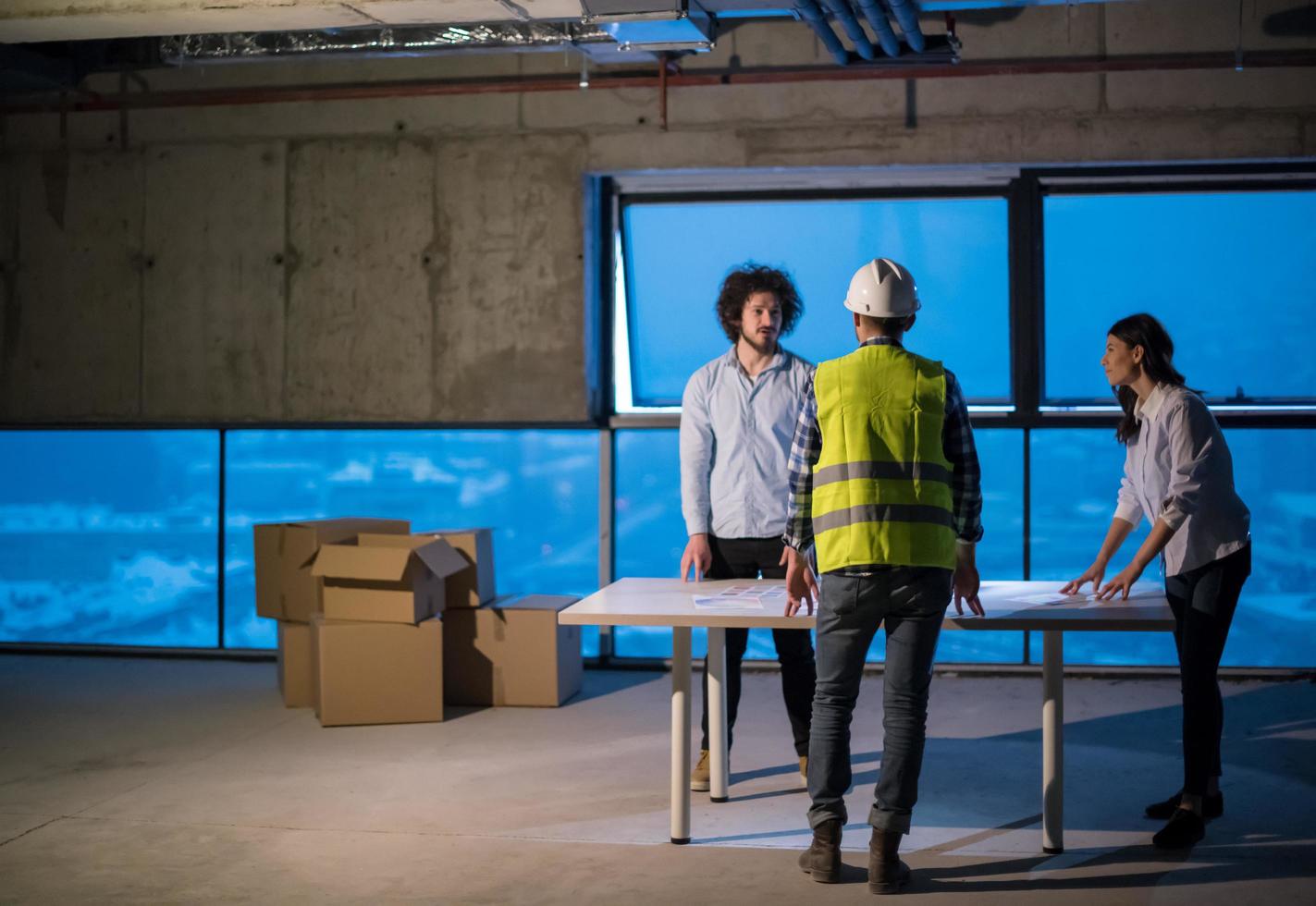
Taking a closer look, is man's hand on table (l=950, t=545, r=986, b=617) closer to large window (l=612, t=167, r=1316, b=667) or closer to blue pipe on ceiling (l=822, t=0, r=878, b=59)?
blue pipe on ceiling (l=822, t=0, r=878, b=59)

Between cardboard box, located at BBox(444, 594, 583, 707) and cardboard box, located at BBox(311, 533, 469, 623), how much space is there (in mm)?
279

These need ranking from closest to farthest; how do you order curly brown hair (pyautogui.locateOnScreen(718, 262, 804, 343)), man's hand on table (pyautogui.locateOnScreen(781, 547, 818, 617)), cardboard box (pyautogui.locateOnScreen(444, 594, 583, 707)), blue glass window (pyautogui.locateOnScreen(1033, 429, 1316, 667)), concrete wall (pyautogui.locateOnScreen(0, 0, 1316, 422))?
man's hand on table (pyautogui.locateOnScreen(781, 547, 818, 617)), curly brown hair (pyautogui.locateOnScreen(718, 262, 804, 343)), cardboard box (pyautogui.locateOnScreen(444, 594, 583, 707)), concrete wall (pyautogui.locateOnScreen(0, 0, 1316, 422)), blue glass window (pyautogui.locateOnScreen(1033, 429, 1316, 667))

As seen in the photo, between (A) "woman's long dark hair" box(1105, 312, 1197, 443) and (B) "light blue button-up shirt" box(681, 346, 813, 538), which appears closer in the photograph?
(A) "woman's long dark hair" box(1105, 312, 1197, 443)

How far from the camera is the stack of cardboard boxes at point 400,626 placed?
477 cm

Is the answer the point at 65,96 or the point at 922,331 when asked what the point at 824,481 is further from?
the point at 65,96

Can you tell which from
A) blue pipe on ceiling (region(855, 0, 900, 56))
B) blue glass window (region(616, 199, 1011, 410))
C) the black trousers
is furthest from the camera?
blue glass window (region(616, 199, 1011, 410))

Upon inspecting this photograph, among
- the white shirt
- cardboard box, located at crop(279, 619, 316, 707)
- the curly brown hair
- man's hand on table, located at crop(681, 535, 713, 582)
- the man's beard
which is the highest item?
the curly brown hair

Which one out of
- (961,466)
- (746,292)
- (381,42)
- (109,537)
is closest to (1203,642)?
(961,466)

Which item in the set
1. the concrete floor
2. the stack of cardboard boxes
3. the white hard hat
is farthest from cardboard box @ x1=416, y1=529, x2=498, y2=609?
the white hard hat

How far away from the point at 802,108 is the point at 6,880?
4.24m

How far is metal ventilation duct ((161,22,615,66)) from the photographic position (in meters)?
5.27

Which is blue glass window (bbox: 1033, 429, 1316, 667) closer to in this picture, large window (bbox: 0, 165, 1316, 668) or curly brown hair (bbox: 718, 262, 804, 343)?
large window (bbox: 0, 165, 1316, 668)

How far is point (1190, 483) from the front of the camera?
330 centimetres

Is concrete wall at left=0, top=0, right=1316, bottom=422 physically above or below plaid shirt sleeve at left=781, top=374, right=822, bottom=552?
above
